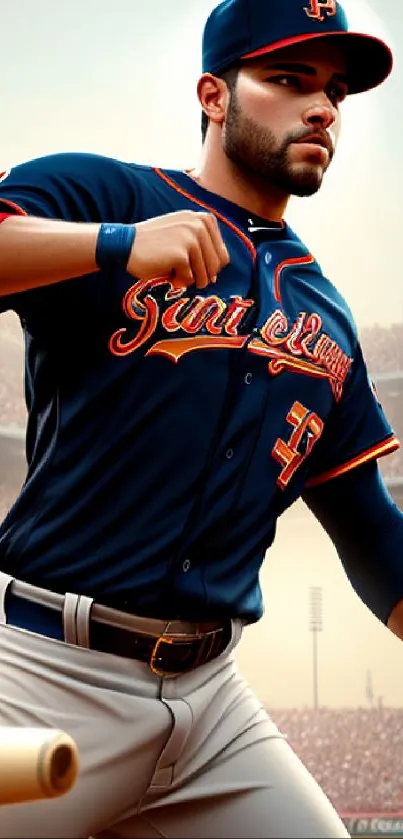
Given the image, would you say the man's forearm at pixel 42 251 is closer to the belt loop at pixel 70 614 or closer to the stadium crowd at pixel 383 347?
the belt loop at pixel 70 614

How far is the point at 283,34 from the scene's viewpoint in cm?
137

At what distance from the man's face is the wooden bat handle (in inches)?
30.5

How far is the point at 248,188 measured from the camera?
1.45 m

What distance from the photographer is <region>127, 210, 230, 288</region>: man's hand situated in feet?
3.33

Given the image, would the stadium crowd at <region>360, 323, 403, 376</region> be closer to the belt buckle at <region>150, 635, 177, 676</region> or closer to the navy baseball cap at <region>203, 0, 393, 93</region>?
the navy baseball cap at <region>203, 0, 393, 93</region>

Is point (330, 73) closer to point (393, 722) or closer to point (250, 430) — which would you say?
point (250, 430)

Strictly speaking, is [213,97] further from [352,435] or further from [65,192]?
[352,435]

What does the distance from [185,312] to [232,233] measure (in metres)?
0.15

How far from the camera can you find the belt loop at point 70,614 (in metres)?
1.24

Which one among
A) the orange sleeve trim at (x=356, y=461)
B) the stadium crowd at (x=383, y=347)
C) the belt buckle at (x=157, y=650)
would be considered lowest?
the stadium crowd at (x=383, y=347)

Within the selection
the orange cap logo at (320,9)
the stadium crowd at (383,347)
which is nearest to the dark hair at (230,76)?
the orange cap logo at (320,9)

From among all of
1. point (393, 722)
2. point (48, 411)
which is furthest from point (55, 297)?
point (393, 722)

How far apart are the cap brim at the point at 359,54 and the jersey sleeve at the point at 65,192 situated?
24 centimetres

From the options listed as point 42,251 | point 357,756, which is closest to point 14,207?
point 42,251
